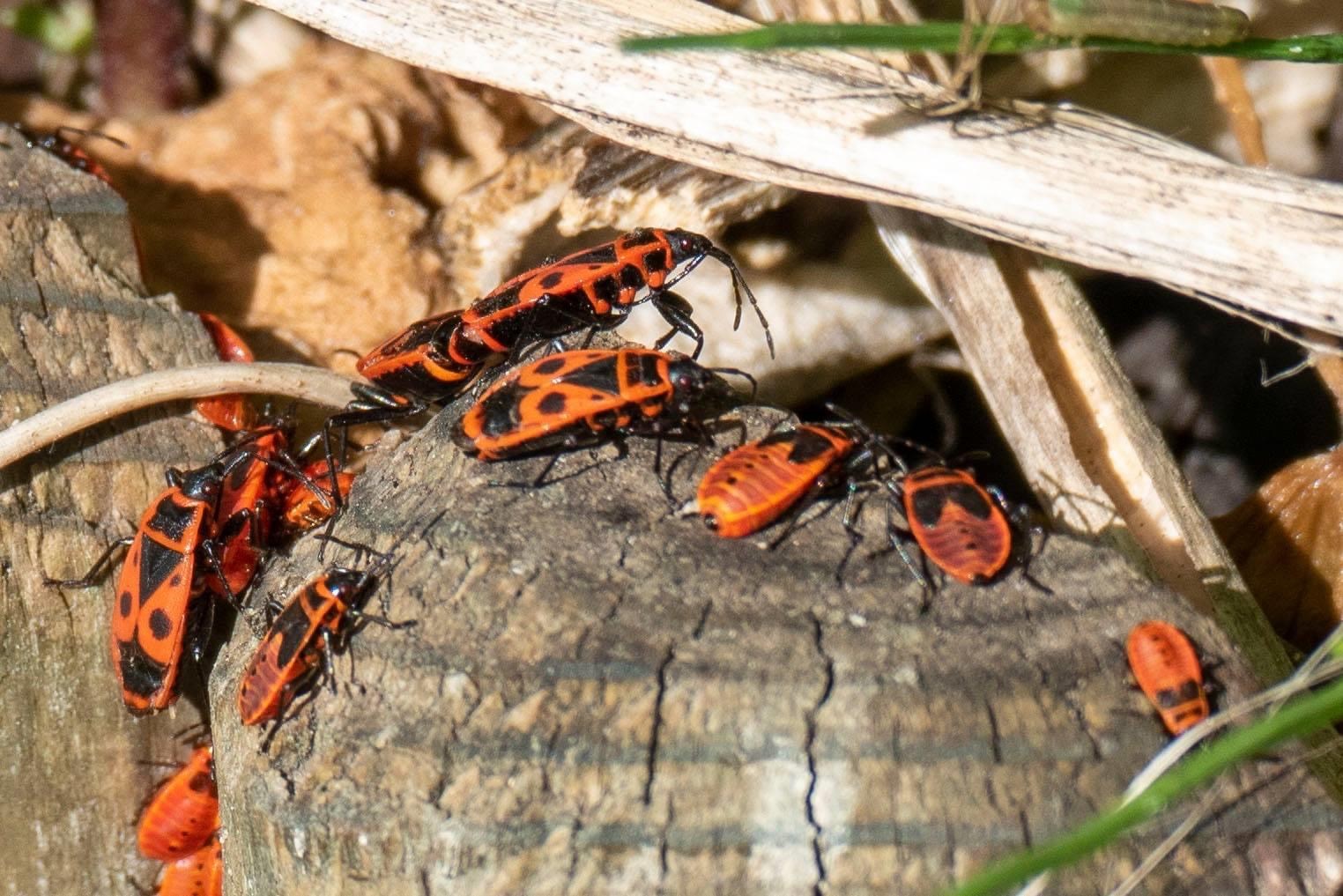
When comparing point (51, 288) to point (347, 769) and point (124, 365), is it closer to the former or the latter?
point (124, 365)

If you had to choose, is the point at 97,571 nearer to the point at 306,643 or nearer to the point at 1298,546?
the point at 306,643

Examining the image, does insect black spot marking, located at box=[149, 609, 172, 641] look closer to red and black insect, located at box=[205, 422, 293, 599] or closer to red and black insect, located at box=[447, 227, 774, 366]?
red and black insect, located at box=[205, 422, 293, 599]

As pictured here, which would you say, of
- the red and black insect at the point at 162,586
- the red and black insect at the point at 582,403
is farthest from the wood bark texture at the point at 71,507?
the red and black insect at the point at 582,403

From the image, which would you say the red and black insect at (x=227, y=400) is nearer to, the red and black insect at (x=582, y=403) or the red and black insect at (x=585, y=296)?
the red and black insect at (x=585, y=296)

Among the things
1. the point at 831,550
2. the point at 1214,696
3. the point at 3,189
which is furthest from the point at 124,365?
the point at 1214,696

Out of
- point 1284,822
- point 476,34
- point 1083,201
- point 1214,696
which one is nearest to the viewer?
point 1284,822

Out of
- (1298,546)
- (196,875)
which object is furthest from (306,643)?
(1298,546)
